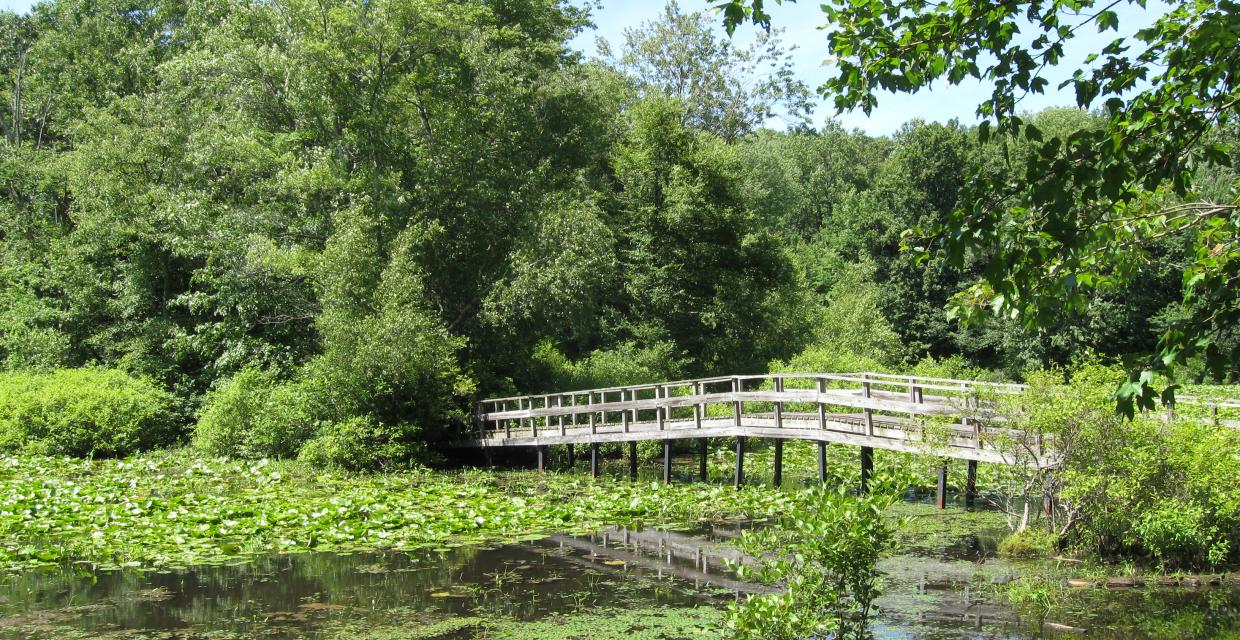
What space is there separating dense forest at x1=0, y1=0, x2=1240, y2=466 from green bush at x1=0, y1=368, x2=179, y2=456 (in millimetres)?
144

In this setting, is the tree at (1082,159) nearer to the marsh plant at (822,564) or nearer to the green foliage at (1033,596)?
the marsh plant at (822,564)

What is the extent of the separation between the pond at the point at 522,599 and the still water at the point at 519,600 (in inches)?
0.9

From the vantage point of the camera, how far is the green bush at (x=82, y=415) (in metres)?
28.4

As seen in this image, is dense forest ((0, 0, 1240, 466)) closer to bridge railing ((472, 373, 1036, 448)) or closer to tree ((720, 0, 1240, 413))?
bridge railing ((472, 373, 1036, 448))

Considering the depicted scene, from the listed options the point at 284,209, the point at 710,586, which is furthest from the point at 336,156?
the point at 710,586

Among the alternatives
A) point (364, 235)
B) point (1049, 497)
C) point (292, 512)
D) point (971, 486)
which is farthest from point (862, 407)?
point (364, 235)

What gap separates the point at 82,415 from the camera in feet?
94.6

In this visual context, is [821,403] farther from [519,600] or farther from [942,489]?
[519,600]

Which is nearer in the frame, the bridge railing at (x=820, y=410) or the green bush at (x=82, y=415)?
the bridge railing at (x=820, y=410)

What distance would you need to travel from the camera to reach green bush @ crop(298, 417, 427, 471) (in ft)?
82.0

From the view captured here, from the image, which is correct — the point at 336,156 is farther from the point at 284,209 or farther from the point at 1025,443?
the point at 1025,443

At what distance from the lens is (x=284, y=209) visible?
31203mm

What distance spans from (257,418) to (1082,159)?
86.3ft

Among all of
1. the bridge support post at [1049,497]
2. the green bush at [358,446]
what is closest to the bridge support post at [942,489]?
the bridge support post at [1049,497]
